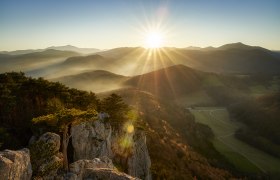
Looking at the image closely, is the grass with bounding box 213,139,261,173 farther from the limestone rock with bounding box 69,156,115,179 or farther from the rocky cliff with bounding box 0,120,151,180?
the limestone rock with bounding box 69,156,115,179

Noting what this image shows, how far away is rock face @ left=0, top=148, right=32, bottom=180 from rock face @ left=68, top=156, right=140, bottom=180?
4.13 m

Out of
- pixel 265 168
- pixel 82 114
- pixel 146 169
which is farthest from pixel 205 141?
pixel 82 114

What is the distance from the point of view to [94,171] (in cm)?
2386

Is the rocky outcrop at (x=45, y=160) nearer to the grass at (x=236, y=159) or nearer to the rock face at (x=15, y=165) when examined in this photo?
the rock face at (x=15, y=165)

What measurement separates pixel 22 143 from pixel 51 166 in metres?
10.3

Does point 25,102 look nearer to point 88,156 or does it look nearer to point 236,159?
point 88,156

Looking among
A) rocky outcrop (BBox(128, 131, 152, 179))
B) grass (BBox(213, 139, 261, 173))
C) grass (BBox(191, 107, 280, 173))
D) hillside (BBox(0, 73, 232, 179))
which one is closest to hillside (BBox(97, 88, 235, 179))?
hillside (BBox(0, 73, 232, 179))

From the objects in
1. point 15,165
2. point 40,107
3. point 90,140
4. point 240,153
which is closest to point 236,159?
point 240,153

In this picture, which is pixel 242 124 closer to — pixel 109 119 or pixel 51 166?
pixel 109 119

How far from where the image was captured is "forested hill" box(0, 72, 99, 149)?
1423 inches

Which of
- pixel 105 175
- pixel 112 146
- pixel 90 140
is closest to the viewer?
pixel 105 175

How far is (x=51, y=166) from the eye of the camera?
26.4m

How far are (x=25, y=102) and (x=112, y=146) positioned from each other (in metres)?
13.2

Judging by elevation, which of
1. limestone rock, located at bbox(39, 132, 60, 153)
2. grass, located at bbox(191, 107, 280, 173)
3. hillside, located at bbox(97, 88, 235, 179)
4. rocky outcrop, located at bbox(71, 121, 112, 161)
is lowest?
grass, located at bbox(191, 107, 280, 173)
